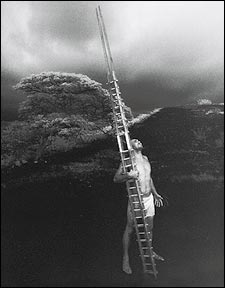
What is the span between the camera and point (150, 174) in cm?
439

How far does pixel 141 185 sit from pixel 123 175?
0.21 m

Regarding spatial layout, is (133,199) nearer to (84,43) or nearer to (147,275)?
(147,275)

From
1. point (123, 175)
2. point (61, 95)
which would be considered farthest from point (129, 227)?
point (61, 95)

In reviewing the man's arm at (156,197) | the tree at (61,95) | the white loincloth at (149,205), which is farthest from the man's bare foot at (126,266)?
the tree at (61,95)

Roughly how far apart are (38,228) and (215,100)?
222 centimetres

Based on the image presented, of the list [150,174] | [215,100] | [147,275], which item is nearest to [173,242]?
[147,275]

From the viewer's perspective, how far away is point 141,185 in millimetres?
4277

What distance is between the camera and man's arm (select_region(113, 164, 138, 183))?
421 centimetres

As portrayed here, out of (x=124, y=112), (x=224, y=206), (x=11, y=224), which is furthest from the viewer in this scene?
(x=224, y=206)

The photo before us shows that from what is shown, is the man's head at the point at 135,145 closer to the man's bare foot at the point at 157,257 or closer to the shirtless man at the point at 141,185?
the shirtless man at the point at 141,185

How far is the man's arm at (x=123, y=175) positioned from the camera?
4.21 meters

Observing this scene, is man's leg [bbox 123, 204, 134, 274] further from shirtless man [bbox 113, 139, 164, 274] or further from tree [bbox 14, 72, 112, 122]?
tree [bbox 14, 72, 112, 122]

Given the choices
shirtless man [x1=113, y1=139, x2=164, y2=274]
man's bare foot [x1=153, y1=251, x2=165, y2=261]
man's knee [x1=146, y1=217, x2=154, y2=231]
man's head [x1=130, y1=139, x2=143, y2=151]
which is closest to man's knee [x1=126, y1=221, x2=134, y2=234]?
shirtless man [x1=113, y1=139, x2=164, y2=274]

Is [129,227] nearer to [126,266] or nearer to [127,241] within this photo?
[127,241]
